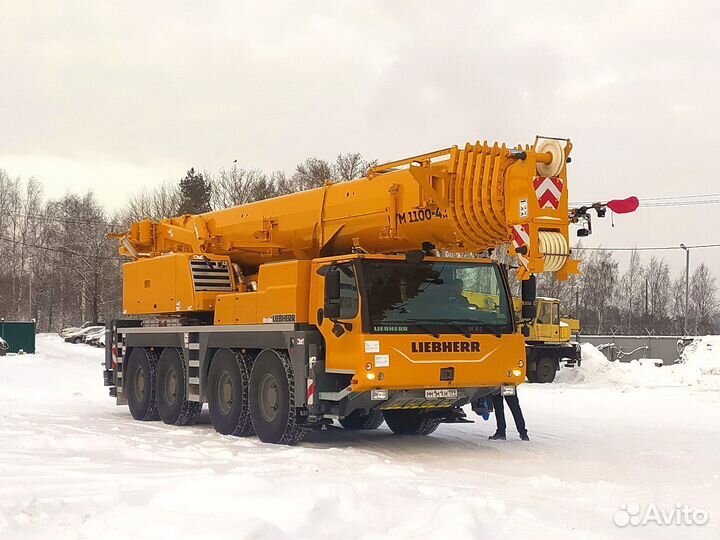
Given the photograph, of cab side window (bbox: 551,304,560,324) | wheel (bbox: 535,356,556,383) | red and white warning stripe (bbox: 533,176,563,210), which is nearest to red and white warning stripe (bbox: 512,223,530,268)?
Result: red and white warning stripe (bbox: 533,176,563,210)

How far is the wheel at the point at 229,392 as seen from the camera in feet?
41.3

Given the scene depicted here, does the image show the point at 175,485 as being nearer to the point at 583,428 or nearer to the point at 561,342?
the point at 583,428

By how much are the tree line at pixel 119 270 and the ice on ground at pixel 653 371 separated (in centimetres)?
2419

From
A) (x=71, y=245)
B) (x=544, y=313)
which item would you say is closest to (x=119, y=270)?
(x=71, y=245)

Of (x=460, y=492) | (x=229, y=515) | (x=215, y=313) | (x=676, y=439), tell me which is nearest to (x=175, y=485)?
(x=229, y=515)

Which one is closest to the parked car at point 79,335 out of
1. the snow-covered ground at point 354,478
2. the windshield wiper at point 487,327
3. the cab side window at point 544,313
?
the cab side window at point 544,313

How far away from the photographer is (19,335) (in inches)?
1599

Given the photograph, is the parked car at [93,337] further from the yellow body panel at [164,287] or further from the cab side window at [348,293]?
the cab side window at [348,293]

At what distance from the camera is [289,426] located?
37.7ft

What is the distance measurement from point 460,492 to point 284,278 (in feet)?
15.5

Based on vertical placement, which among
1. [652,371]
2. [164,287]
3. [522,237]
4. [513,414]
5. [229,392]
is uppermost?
[522,237]

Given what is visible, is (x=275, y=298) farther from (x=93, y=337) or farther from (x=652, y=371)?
(x=93, y=337)

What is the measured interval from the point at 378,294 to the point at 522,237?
197 cm

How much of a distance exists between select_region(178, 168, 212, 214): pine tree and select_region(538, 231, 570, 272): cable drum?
48479 millimetres
